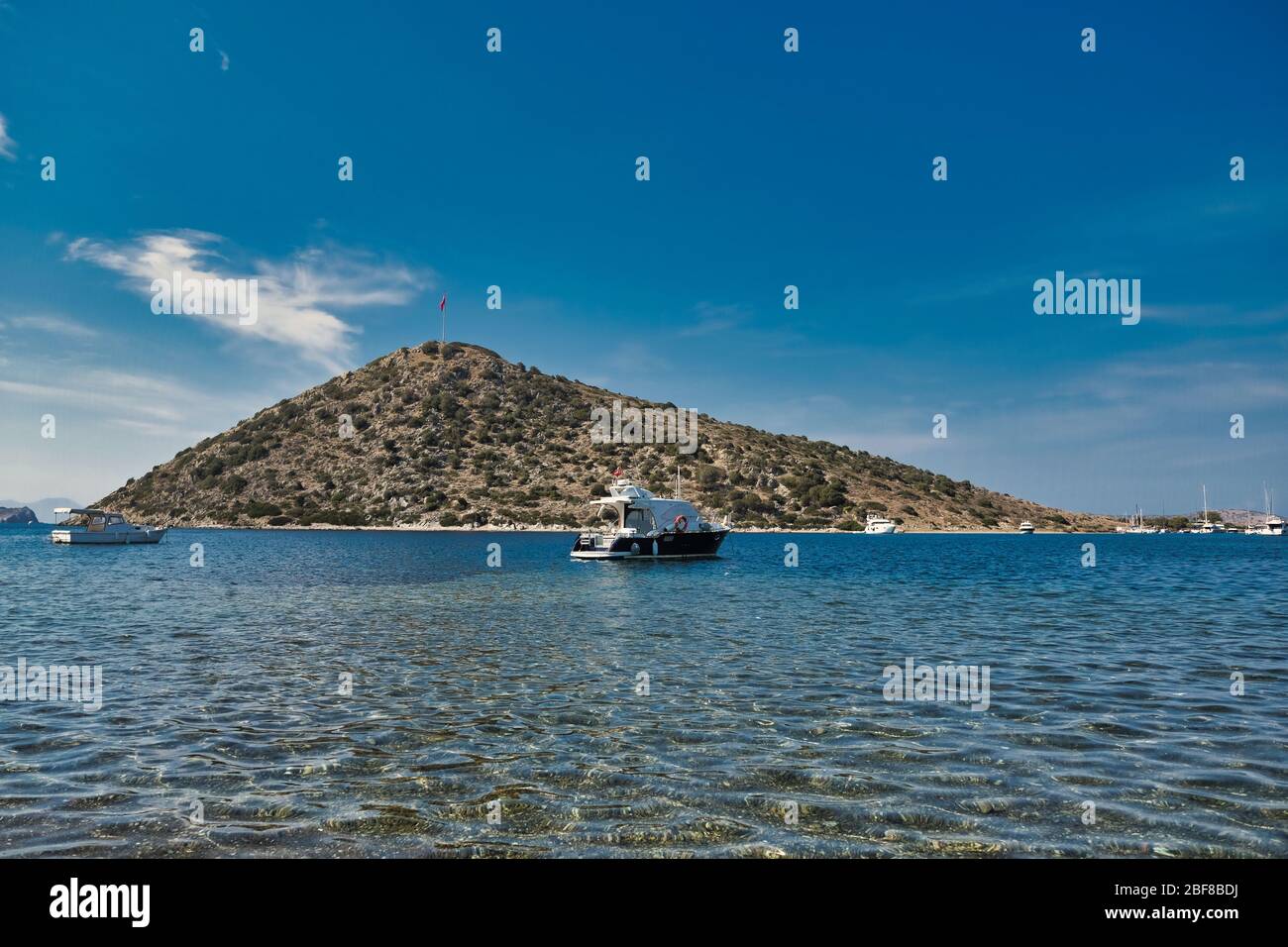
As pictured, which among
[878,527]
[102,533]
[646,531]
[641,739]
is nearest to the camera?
[641,739]

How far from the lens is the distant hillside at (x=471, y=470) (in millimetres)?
145625

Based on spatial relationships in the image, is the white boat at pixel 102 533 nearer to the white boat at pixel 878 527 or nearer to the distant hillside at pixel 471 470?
the distant hillside at pixel 471 470

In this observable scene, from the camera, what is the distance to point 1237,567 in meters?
62.3

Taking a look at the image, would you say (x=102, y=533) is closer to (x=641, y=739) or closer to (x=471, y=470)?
(x=471, y=470)

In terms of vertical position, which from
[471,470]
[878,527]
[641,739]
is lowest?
[878,527]

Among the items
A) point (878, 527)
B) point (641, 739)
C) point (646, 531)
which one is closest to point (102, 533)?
point (646, 531)

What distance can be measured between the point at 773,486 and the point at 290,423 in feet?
379

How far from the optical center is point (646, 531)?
71.2 meters

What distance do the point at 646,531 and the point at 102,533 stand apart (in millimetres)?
71863

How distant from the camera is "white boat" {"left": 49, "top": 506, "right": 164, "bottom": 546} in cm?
9244

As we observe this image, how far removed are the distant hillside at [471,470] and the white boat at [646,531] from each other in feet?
213

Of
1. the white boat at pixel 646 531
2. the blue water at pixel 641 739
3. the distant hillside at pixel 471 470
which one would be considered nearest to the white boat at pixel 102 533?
the distant hillside at pixel 471 470
